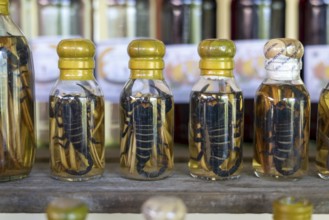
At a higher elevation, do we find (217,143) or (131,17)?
(131,17)

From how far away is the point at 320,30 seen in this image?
84cm

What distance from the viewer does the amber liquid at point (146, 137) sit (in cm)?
63

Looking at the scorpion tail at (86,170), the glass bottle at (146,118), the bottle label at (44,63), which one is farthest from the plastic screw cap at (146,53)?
the bottle label at (44,63)

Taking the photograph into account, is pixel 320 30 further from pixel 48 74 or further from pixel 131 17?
pixel 48 74

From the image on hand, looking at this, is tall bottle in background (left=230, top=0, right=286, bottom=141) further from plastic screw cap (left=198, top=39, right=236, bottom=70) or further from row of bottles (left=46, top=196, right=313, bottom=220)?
row of bottles (left=46, top=196, right=313, bottom=220)

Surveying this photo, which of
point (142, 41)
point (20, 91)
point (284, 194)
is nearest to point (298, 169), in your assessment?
point (284, 194)

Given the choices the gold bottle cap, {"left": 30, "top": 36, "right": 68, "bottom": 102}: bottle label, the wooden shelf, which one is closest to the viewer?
the gold bottle cap

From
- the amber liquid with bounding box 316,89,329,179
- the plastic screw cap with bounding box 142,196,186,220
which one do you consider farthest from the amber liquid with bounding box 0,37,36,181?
the amber liquid with bounding box 316,89,329,179

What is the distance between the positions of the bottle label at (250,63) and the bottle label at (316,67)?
0.22ft

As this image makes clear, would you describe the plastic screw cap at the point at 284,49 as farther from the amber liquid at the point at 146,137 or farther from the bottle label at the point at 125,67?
the bottle label at the point at 125,67

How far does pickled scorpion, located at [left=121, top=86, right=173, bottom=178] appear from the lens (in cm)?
63

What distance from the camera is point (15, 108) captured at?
637 millimetres

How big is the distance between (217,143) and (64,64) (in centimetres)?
20

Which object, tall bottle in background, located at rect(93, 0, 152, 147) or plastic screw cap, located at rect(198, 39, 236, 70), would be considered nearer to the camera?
plastic screw cap, located at rect(198, 39, 236, 70)
